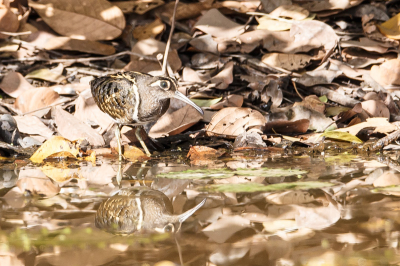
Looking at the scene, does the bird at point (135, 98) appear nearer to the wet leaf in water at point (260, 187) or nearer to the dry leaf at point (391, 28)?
the wet leaf in water at point (260, 187)

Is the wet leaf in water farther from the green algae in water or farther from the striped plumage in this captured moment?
the striped plumage

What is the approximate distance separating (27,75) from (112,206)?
3.86 meters

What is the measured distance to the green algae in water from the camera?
10.5 ft

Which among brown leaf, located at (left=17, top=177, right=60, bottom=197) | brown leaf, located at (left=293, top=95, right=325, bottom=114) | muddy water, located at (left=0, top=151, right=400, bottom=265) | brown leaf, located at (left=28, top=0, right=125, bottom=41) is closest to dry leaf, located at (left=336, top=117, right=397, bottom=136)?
A: brown leaf, located at (left=293, top=95, right=325, bottom=114)

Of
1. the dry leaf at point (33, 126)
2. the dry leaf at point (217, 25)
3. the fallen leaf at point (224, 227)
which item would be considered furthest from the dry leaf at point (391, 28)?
the fallen leaf at point (224, 227)

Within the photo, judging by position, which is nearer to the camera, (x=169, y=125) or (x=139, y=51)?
(x=169, y=125)

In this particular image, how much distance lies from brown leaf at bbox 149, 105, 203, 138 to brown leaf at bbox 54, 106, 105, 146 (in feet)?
1.77

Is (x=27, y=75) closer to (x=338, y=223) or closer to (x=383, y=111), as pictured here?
(x=383, y=111)

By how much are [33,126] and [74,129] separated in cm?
52

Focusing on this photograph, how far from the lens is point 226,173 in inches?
130

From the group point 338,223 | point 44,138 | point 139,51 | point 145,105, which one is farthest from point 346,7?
point 338,223

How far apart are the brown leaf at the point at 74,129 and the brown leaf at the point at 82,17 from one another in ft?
4.94

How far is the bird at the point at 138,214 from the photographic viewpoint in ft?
7.20

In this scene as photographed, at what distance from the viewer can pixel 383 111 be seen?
486 cm
